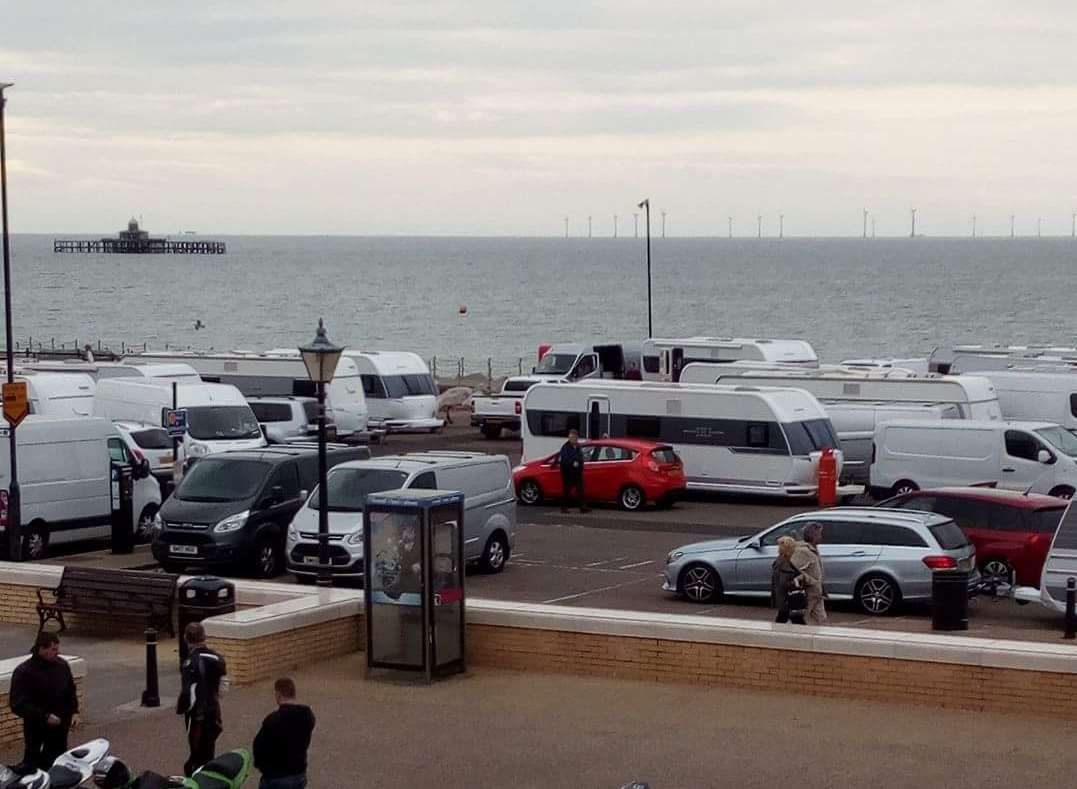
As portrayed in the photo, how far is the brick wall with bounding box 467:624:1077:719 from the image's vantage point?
14.1m

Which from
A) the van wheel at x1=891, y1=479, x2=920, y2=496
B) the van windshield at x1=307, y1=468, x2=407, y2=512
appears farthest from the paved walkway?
the van wheel at x1=891, y1=479, x2=920, y2=496

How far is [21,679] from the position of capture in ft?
40.3

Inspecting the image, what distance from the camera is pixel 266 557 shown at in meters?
24.5

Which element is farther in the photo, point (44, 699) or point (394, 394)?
point (394, 394)

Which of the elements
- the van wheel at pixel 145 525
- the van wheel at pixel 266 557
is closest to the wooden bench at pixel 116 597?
the van wheel at pixel 266 557

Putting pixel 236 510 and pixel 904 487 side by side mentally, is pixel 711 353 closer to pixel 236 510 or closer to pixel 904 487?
pixel 904 487

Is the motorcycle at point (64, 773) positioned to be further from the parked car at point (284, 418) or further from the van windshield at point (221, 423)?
the parked car at point (284, 418)

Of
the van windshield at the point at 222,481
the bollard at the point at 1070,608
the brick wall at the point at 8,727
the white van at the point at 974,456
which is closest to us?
the brick wall at the point at 8,727

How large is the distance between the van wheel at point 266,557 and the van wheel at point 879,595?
839cm

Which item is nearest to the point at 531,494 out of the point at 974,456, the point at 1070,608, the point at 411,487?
the point at 974,456

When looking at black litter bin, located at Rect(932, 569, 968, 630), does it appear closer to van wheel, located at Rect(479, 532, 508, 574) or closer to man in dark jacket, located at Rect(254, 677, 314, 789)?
van wheel, located at Rect(479, 532, 508, 574)

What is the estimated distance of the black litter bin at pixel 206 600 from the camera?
17047 mm

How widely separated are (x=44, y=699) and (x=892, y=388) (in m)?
27.4

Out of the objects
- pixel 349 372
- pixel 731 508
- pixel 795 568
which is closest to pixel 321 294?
pixel 349 372
